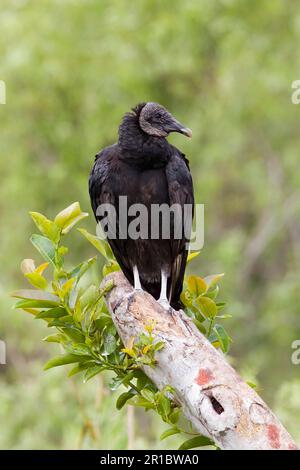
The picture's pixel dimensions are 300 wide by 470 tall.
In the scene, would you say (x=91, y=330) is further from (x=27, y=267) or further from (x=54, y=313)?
(x=27, y=267)

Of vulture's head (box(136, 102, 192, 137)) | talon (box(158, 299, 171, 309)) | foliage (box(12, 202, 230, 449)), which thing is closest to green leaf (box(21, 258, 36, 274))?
foliage (box(12, 202, 230, 449))

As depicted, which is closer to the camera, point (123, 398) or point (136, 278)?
point (123, 398)

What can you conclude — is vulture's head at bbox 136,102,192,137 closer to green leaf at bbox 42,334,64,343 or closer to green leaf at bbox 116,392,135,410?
green leaf at bbox 42,334,64,343

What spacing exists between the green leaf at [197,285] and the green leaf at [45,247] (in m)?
0.52

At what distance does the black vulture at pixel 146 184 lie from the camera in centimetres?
394

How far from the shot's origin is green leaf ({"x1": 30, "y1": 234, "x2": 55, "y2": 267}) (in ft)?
10.3

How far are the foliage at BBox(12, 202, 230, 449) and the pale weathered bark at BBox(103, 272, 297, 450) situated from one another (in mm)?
53

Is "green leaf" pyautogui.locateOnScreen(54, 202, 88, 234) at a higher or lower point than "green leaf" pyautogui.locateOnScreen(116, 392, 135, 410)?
higher

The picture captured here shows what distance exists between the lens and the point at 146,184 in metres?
3.96

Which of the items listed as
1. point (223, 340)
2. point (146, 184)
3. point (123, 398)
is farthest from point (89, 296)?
point (146, 184)

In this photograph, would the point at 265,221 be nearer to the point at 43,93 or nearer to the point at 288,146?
the point at 288,146

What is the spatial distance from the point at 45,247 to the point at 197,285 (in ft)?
1.92

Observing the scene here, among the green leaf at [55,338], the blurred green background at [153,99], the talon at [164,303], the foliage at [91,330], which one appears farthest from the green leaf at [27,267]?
the blurred green background at [153,99]
